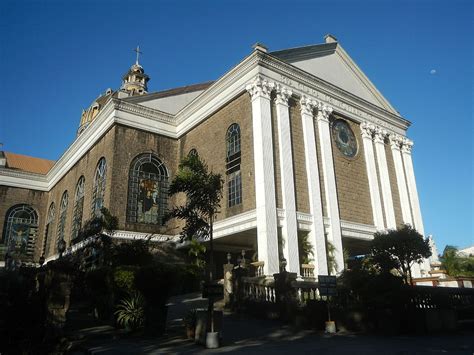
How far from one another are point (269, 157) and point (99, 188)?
1228 centimetres

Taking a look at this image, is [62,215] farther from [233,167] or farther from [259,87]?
[259,87]

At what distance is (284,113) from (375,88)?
1140 centimetres

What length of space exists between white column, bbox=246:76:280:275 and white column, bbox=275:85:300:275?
0.75 metres

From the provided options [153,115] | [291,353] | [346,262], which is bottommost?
[291,353]

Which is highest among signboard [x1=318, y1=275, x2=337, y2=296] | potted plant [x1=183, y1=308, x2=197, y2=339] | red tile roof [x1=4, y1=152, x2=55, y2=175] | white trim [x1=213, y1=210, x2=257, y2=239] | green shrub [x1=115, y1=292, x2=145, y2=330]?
red tile roof [x1=4, y1=152, x2=55, y2=175]

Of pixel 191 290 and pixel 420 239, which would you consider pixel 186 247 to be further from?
pixel 420 239

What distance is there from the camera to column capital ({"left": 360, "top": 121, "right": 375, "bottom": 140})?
1038 inches

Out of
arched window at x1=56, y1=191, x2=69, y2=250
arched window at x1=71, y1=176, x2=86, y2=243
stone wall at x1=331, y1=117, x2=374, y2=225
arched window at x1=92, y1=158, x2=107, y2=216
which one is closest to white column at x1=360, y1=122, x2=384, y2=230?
stone wall at x1=331, y1=117, x2=374, y2=225

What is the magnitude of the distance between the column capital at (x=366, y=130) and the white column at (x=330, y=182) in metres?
3.46

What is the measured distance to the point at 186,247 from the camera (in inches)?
920

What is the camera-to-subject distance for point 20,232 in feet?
115

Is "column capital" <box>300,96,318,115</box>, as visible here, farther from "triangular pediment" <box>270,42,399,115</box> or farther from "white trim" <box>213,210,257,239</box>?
"white trim" <box>213,210,257,239</box>

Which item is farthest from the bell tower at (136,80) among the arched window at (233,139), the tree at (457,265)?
the tree at (457,265)

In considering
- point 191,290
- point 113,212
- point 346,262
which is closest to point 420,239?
point 346,262
